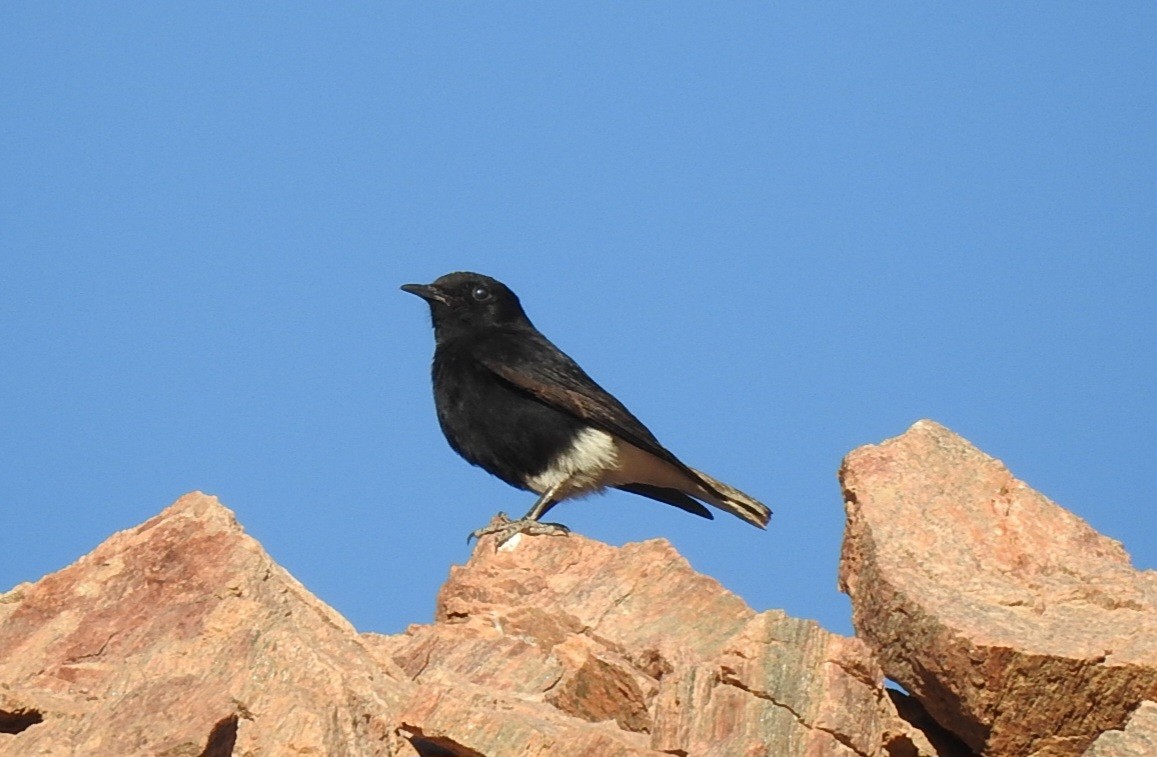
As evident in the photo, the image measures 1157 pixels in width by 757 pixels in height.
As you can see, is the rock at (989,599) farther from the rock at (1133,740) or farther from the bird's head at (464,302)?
the bird's head at (464,302)

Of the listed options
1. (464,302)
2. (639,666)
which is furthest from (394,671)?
(464,302)

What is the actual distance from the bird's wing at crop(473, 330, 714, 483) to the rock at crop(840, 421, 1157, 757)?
165 inches

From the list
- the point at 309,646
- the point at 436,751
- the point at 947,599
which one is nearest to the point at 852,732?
the point at 947,599

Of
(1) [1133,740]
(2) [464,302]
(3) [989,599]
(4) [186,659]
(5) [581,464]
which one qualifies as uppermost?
(2) [464,302]

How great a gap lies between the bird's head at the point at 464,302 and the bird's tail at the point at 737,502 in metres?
2.18

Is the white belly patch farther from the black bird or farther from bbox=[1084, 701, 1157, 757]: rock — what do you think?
bbox=[1084, 701, 1157, 757]: rock

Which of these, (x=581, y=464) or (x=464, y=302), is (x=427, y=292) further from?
(x=581, y=464)

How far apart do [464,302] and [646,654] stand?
684cm

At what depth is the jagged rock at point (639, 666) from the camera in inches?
338

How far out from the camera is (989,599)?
9.90 metres

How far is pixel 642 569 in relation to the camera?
11.4m

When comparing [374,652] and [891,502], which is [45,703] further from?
[891,502]

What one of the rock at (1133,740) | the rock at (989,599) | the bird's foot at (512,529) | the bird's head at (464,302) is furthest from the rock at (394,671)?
the bird's head at (464,302)

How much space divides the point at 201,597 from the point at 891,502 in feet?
11.6
